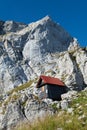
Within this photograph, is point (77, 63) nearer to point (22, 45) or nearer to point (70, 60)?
point (70, 60)

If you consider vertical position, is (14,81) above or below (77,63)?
above

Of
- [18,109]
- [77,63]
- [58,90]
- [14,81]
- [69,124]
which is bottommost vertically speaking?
[69,124]

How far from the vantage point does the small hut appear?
6034cm

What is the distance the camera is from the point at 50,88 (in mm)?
61281

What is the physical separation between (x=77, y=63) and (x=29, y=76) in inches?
3875

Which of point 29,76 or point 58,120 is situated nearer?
point 58,120

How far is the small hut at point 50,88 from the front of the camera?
60338mm

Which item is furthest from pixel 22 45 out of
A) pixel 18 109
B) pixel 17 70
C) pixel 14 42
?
pixel 18 109

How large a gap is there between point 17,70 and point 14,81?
1119 centimetres

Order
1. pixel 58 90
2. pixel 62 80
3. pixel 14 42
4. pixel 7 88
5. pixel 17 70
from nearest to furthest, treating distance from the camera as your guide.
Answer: pixel 58 90
pixel 62 80
pixel 7 88
pixel 17 70
pixel 14 42

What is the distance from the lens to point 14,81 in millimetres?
158000

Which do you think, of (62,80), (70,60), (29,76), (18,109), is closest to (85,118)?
(18,109)

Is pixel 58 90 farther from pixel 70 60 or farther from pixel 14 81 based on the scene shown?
pixel 14 81

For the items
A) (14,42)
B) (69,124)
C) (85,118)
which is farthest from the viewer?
(14,42)
